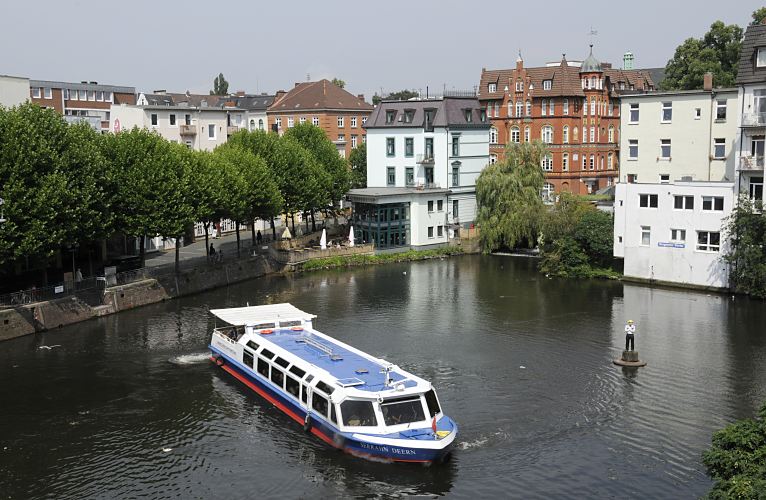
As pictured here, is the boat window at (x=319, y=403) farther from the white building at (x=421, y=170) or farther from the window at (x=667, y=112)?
the white building at (x=421, y=170)

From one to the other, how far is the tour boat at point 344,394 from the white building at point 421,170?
34568mm

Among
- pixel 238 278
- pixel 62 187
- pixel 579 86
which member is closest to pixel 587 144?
pixel 579 86

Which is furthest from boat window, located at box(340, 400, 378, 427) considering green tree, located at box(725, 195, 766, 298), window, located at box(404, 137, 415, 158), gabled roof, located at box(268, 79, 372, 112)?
gabled roof, located at box(268, 79, 372, 112)

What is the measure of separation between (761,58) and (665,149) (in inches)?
408

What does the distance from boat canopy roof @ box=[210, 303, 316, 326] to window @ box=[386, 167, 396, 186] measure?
124ft

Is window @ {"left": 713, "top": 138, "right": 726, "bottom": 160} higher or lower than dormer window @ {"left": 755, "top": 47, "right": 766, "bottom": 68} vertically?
lower

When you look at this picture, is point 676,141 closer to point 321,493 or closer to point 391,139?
point 391,139

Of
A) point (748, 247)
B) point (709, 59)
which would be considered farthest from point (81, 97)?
point (748, 247)

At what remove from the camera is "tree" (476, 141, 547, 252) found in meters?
64.1

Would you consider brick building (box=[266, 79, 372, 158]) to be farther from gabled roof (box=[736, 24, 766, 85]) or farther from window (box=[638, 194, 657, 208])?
gabled roof (box=[736, 24, 766, 85])

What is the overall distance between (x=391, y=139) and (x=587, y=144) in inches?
781

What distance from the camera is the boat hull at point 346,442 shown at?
79.2 feet

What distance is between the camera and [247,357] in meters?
32.4

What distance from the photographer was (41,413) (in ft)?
96.8
